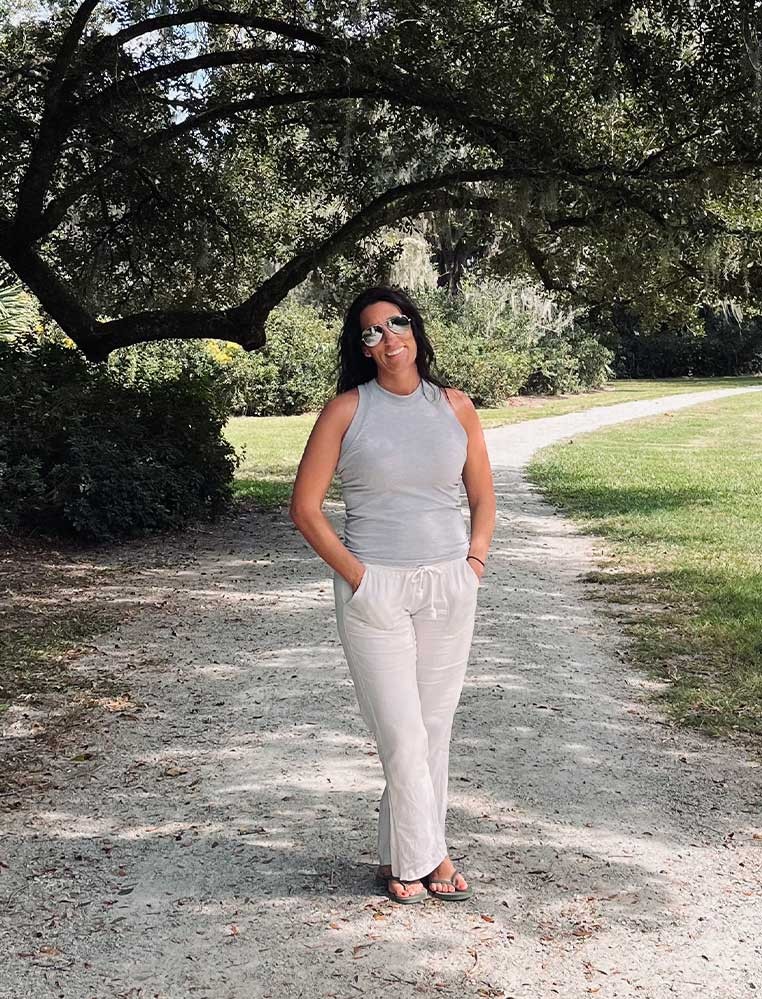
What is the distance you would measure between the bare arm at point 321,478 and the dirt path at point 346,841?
1.11 metres

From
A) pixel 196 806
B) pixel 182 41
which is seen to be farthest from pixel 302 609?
pixel 182 41

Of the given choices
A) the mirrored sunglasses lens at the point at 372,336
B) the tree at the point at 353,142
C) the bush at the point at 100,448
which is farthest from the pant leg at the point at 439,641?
the bush at the point at 100,448

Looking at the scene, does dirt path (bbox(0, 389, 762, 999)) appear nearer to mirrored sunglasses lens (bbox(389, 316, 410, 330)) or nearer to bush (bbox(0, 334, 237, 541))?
mirrored sunglasses lens (bbox(389, 316, 410, 330))

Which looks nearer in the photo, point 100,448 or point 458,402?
point 458,402

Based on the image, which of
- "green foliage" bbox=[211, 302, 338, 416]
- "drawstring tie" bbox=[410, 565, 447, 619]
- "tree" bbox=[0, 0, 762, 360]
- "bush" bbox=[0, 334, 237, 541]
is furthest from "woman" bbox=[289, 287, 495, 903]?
"green foliage" bbox=[211, 302, 338, 416]

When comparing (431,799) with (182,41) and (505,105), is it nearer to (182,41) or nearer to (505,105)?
(505,105)

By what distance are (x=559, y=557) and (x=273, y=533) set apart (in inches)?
118

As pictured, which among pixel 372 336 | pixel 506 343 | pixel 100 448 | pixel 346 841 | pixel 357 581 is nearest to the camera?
pixel 357 581

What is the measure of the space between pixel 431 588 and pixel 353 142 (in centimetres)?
830

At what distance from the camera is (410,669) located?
351 centimetres

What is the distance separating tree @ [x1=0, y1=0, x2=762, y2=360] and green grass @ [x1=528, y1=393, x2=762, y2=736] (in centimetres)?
249

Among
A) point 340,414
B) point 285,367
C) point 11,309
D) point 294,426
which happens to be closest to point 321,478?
point 340,414

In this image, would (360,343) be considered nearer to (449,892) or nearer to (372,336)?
(372,336)

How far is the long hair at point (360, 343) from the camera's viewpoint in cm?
358
